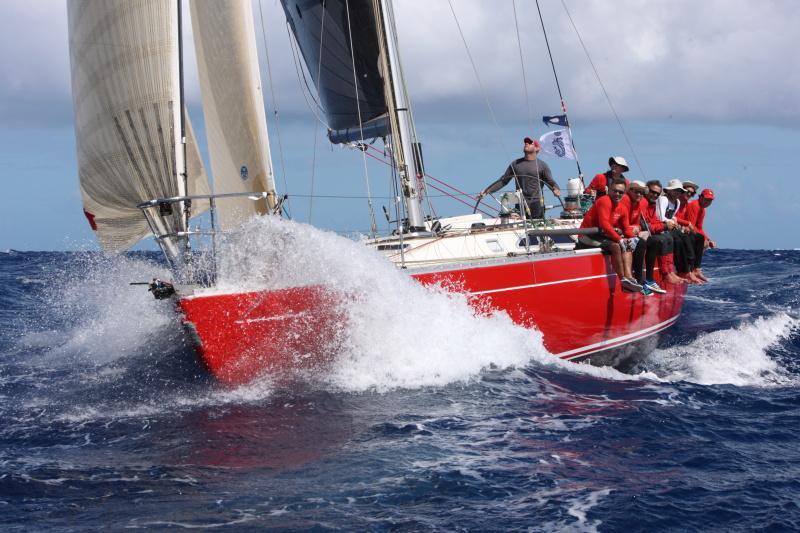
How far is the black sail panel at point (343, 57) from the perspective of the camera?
13.4 meters

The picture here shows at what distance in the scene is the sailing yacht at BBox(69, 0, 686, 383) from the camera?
8.71 meters

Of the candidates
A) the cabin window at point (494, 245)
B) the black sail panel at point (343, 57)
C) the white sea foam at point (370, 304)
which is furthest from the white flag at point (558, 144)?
the white sea foam at point (370, 304)

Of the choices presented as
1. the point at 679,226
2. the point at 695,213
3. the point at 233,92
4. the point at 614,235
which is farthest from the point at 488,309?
the point at 695,213

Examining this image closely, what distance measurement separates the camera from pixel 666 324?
14586 millimetres

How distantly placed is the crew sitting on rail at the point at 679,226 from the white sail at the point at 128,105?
23.5 ft

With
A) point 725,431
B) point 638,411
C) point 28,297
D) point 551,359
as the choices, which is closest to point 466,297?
point 551,359

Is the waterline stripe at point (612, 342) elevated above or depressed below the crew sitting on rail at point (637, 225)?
below

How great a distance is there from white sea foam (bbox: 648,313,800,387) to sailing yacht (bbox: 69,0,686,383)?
0.82m

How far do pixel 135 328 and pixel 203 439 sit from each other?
204 inches

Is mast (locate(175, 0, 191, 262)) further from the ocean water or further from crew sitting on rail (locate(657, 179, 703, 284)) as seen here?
crew sitting on rail (locate(657, 179, 703, 284))

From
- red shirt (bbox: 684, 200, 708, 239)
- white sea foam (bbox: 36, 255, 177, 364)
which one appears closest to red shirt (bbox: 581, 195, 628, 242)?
red shirt (bbox: 684, 200, 708, 239)

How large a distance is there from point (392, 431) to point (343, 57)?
823cm

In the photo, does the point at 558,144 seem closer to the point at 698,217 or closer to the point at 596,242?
the point at 698,217

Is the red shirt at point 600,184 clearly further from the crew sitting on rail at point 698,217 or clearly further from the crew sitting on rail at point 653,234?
the crew sitting on rail at point 698,217
